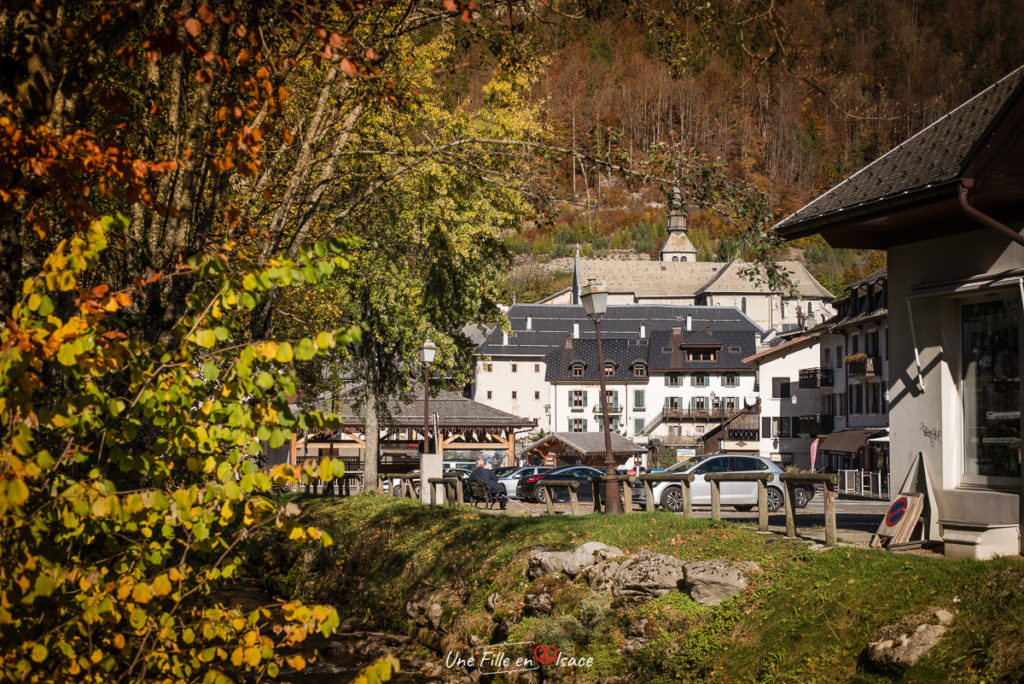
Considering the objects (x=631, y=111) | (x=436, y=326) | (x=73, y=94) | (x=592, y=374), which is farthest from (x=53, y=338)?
(x=631, y=111)

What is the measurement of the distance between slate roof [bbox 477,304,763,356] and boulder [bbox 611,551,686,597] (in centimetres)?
7678

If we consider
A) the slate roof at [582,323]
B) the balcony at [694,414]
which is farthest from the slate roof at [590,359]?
the balcony at [694,414]

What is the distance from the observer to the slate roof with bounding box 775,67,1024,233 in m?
10.7

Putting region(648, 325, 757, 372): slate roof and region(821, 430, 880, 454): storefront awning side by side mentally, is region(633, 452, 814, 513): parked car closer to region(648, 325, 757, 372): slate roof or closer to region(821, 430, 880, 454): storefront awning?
region(821, 430, 880, 454): storefront awning

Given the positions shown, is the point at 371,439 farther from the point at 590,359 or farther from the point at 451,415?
the point at 590,359

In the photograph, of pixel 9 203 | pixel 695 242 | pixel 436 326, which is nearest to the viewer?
pixel 9 203

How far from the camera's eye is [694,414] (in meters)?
86.8

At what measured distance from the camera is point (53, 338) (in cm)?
A: 407

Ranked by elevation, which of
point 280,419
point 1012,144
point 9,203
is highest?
point 1012,144

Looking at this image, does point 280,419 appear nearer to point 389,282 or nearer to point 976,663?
point 976,663

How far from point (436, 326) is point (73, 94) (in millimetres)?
26686

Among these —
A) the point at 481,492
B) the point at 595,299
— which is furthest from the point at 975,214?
the point at 481,492

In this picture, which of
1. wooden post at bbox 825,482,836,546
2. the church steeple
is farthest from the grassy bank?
the church steeple

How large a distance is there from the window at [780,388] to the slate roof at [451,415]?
3151 centimetres
